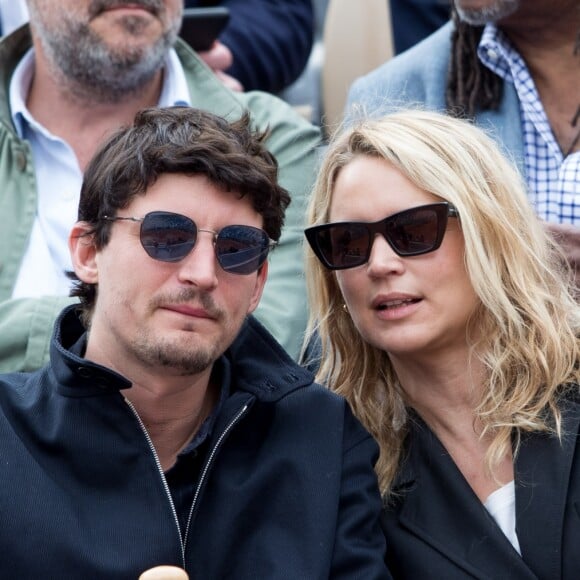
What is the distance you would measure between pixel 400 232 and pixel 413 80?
128cm

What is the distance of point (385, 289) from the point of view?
286 cm

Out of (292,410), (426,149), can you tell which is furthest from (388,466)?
(426,149)

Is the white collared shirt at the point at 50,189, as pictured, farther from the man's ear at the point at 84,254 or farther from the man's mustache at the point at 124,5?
the man's ear at the point at 84,254

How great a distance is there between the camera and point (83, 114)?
403 cm

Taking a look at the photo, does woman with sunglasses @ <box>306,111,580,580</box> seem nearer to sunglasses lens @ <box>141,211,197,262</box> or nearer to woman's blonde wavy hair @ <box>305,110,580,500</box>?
woman's blonde wavy hair @ <box>305,110,580,500</box>

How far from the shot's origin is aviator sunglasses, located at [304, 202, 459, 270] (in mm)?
2834

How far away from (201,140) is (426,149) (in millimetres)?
555

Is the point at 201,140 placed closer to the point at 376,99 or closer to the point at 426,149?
the point at 426,149

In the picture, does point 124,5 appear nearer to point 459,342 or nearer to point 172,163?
point 172,163

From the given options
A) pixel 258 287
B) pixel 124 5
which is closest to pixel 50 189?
pixel 124 5

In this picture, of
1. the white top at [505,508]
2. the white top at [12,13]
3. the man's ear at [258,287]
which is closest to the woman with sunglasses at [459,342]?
the white top at [505,508]

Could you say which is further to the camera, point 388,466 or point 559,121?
point 559,121

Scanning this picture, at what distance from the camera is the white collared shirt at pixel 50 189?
141 inches

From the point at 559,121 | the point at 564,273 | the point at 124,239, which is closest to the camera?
the point at 124,239
